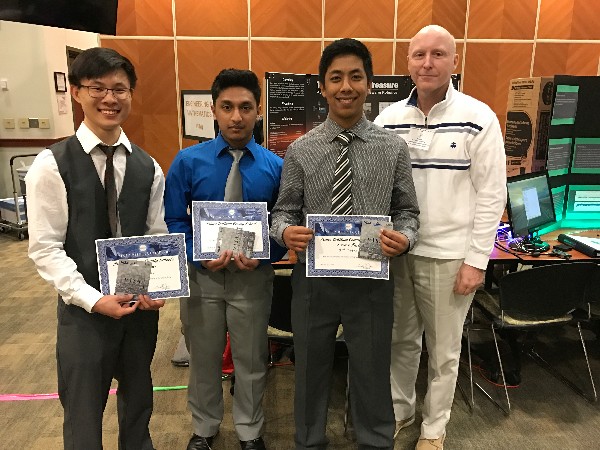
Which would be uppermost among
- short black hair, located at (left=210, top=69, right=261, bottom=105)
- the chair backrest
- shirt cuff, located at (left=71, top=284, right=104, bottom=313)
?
short black hair, located at (left=210, top=69, right=261, bottom=105)

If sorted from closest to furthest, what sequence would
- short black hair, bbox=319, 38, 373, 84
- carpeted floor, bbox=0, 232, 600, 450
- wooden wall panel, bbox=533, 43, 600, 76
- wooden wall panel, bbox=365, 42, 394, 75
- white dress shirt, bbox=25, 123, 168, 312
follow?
white dress shirt, bbox=25, 123, 168, 312 → short black hair, bbox=319, 38, 373, 84 → carpeted floor, bbox=0, 232, 600, 450 → wooden wall panel, bbox=365, 42, 394, 75 → wooden wall panel, bbox=533, 43, 600, 76

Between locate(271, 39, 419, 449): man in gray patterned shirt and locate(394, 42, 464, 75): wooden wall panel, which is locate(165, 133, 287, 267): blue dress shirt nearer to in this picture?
locate(271, 39, 419, 449): man in gray patterned shirt

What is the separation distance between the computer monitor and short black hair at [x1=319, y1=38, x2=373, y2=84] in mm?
1603

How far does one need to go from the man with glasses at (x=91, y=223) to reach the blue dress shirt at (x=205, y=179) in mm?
143

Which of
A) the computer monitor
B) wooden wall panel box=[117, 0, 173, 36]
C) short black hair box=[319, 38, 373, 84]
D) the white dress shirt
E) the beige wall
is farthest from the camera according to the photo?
the beige wall

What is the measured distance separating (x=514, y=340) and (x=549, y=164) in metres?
1.42

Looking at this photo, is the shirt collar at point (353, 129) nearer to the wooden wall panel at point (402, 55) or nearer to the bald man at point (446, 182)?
the bald man at point (446, 182)

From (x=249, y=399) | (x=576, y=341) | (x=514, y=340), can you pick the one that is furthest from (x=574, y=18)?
(x=249, y=399)

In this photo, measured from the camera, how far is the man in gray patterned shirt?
1742mm

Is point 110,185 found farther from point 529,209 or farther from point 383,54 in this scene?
point 383,54

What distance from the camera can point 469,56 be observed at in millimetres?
6562

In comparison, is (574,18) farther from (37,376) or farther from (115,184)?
(37,376)

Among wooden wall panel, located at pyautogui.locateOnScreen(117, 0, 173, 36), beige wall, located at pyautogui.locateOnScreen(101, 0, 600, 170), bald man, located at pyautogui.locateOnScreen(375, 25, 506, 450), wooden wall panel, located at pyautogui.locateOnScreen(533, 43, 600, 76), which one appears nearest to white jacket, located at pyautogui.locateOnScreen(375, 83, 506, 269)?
bald man, located at pyautogui.locateOnScreen(375, 25, 506, 450)

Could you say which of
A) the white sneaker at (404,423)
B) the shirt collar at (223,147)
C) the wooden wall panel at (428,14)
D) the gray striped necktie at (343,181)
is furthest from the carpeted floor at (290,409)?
the wooden wall panel at (428,14)
